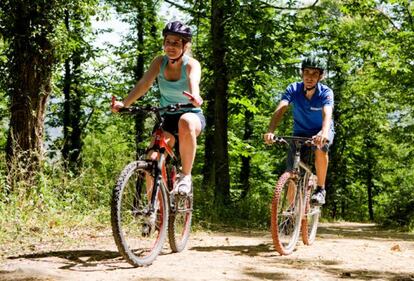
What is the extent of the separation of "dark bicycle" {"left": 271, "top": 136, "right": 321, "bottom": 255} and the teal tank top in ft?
3.86

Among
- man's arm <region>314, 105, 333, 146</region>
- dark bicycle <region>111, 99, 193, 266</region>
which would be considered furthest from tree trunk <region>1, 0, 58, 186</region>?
man's arm <region>314, 105, 333, 146</region>

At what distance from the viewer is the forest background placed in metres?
7.80

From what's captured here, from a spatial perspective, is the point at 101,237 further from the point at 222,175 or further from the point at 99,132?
the point at 99,132

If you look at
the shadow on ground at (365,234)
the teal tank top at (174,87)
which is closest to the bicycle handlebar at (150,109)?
the teal tank top at (174,87)

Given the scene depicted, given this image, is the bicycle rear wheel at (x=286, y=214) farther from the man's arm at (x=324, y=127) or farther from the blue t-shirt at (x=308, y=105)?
the blue t-shirt at (x=308, y=105)

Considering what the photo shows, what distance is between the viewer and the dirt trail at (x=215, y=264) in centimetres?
410

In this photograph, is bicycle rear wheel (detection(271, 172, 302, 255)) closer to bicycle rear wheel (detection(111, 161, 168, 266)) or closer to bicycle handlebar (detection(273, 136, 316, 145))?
bicycle handlebar (detection(273, 136, 316, 145))

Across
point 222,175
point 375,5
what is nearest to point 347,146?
point 375,5

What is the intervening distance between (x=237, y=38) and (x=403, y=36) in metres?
6.33

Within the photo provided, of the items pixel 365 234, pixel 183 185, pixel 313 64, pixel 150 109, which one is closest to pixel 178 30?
pixel 150 109

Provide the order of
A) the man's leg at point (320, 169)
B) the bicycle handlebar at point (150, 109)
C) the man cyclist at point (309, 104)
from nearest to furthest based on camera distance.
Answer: the bicycle handlebar at point (150, 109) → the man cyclist at point (309, 104) → the man's leg at point (320, 169)

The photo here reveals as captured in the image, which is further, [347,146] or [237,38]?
[347,146]

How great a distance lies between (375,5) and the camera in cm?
1492

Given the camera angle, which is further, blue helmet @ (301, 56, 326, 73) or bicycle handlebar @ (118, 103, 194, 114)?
blue helmet @ (301, 56, 326, 73)
